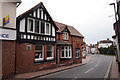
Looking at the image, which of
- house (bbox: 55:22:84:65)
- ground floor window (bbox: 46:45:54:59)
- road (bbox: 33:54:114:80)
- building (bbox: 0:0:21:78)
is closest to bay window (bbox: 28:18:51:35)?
ground floor window (bbox: 46:45:54:59)

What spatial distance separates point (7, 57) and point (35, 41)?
4.08 meters

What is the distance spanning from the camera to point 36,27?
12594mm

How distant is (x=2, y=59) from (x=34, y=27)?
5.33 m

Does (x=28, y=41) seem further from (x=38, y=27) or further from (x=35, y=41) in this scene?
(x=38, y=27)

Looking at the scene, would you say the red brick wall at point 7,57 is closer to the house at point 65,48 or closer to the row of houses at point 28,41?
the row of houses at point 28,41

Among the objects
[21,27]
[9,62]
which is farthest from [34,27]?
[9,62]

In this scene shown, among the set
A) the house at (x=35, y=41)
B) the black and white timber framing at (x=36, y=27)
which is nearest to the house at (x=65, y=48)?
the house at (x=35, y=41)

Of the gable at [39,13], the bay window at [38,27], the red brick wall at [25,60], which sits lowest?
the red brick wall at [25,60]

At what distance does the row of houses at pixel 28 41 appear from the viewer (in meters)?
8.86

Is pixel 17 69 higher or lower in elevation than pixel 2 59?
lower

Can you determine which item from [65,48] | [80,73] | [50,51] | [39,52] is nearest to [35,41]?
[39,52]

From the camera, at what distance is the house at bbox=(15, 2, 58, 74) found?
421 inches

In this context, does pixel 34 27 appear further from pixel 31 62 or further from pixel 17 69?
pixel 17 69

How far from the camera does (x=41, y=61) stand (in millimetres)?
12672
